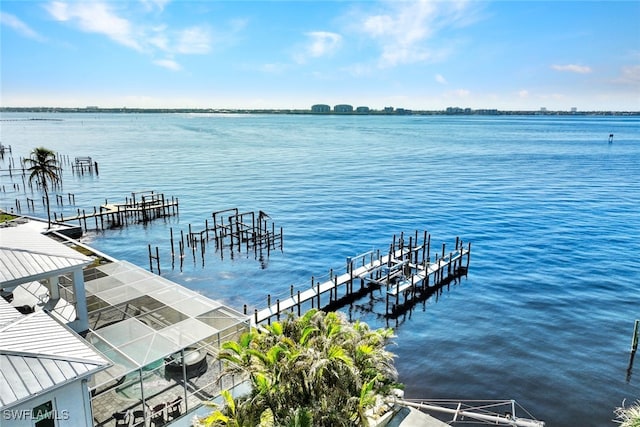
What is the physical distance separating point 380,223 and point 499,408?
3680 centimetres

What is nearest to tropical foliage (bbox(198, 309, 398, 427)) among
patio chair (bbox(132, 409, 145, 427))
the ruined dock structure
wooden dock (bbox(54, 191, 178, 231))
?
patio chair (bbox(132, 409, 145, 427))

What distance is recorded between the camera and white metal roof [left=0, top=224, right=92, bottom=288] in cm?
1808

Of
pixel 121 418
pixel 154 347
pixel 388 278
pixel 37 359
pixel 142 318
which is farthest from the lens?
pixel 388 278

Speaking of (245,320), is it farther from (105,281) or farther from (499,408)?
(499,408)

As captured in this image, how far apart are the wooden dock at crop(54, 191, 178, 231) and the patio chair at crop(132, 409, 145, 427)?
165 feet

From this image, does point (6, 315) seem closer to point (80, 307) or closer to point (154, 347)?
point (80, 307)

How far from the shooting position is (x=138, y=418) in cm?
1666

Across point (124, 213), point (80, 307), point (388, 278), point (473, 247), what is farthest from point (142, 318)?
point (124, 213)

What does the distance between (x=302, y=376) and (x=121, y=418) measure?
276 inches

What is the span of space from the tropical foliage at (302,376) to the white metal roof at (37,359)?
4.63 metres

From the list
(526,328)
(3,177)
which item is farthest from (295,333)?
(3,177)

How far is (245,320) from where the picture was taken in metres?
20.5

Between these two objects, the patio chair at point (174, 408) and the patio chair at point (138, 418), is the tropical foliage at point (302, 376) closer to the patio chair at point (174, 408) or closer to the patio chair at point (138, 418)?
the patio chair at point (174, 408)

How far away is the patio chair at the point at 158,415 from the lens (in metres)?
17.0
